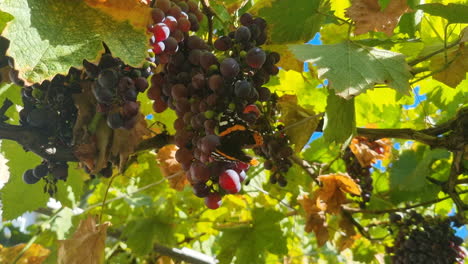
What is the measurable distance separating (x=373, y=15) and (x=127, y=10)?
0.79 m

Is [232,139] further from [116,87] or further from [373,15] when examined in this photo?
[373,15]

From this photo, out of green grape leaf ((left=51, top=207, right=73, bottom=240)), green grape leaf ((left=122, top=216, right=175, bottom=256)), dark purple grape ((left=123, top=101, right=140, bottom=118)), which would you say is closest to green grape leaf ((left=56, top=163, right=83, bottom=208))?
green grape leaf ((left=122, top=216, right=175, bottom=256))

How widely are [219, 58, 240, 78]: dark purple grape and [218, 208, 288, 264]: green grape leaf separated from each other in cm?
118

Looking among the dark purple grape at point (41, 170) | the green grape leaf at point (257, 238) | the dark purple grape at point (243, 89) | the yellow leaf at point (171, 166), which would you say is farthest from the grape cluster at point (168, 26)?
the green grape leaf at point (257, 238)

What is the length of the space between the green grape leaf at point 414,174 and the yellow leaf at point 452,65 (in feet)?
2.41

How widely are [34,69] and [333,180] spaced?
1.45 m

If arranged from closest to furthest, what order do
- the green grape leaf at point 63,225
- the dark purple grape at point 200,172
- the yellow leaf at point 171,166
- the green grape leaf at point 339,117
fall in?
1. the dark purple grape at point 200,172
2. the green grape leaf at point 339,117
3. the yellow leaf at point 171,166
4. the green grape leaf at point 63,225

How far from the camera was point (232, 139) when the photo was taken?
1059 mm

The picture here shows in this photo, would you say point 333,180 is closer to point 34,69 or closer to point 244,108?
point 244,108

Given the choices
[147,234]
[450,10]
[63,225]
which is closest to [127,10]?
[450,10]

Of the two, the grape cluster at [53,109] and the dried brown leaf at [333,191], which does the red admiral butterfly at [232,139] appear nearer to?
the grape cluster at [53,109]

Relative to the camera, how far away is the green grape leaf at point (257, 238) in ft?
6.63

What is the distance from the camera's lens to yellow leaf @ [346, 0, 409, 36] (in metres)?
1.31

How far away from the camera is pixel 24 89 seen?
1.25 metres
